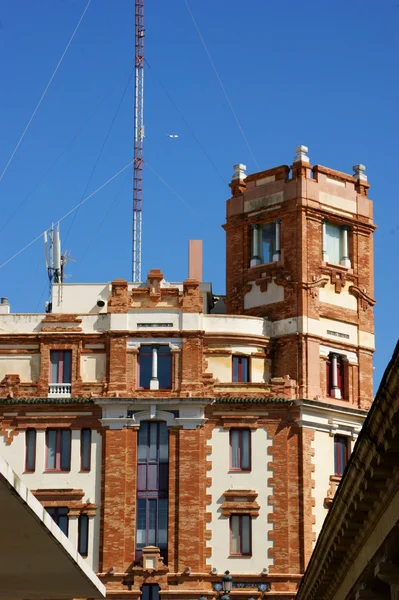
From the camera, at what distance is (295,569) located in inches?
2933

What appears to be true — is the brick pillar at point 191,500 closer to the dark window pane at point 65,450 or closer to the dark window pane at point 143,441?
the dark window pane at point 143,441

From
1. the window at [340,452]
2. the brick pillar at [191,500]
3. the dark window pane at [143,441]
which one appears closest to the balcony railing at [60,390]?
the dark window pane at [143,441]

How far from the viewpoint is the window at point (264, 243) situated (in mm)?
81938

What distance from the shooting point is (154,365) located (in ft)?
256

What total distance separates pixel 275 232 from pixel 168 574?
19.7 m

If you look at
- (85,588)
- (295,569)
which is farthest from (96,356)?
(85,588)

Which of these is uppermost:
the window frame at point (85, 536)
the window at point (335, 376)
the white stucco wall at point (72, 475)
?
the window at point (335, 376)

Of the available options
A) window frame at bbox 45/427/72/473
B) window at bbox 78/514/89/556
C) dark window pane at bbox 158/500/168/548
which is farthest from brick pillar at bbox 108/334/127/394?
window at bbox 78/514/89/556

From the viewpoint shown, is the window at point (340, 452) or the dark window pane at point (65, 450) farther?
the window at point (340, 452)

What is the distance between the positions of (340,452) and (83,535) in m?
14.0

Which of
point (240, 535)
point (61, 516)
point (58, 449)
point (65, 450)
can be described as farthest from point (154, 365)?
point (240, 535)

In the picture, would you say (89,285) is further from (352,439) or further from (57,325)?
(352,439)

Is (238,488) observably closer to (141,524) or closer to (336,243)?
(141,524)

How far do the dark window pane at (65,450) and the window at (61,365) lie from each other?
9.73 feet
